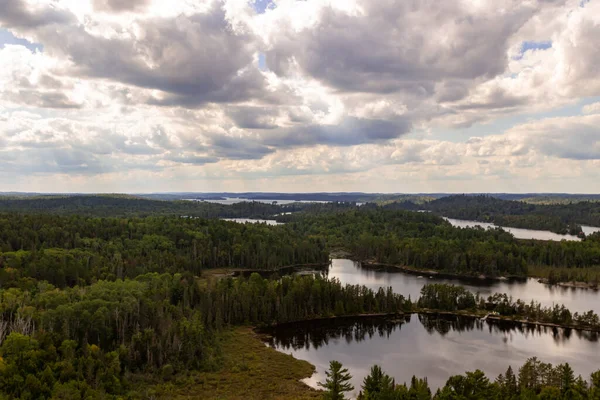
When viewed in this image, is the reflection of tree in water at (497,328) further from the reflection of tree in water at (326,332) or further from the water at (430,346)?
the reflection of tree in water at (326,332)

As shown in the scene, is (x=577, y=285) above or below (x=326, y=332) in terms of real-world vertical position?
below

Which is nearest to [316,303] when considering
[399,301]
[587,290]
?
[399,301]

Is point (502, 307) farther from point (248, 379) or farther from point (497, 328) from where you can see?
point (248, 379)

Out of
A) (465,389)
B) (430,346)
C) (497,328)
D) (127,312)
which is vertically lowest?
(497,328)

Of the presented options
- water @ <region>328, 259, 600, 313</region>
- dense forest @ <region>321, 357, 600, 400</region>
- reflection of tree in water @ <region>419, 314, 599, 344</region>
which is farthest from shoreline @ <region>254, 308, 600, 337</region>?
dense forest @ <region>321, 357, 600, 400</region>

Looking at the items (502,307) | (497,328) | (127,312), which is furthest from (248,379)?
(502,307)

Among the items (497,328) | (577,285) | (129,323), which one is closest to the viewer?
(129,323)

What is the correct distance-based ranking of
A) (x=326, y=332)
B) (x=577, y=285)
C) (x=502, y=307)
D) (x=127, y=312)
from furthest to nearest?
(x=577, y=285) → (x=502, y=307) → (x=326, y=332) → (x=127, y=312)
